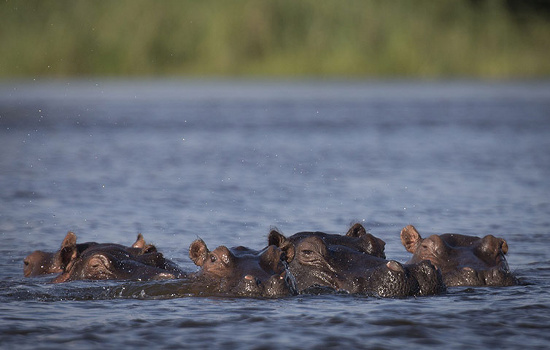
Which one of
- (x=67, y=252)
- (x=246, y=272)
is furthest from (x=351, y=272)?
(x=67, y=252)

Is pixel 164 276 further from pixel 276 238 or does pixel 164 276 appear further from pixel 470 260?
pixel 470 260

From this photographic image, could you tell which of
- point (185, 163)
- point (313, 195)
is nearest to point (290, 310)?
point (313, 195)

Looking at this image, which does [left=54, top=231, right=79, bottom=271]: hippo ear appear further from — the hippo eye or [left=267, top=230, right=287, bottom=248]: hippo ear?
the hippo eye

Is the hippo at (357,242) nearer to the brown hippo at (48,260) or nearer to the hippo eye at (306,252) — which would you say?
the hippo eye at (306,252)

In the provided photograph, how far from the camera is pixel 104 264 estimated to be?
9570 millimetres

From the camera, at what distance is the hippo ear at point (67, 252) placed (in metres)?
9.61

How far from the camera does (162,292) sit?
30.3 ft

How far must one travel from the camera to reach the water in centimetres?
817

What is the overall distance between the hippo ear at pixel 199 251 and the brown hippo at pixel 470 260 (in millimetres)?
2161

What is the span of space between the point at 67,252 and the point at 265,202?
736 centimetres

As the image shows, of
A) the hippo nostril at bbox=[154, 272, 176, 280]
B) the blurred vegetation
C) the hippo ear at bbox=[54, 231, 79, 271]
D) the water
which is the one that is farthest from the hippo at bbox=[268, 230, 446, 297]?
the blurred vegetation

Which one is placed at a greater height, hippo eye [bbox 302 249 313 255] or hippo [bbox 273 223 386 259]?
hippo [bbox 273 223 386 259]

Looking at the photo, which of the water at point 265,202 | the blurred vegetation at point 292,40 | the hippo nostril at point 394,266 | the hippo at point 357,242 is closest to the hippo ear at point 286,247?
the hippo at point 357,242

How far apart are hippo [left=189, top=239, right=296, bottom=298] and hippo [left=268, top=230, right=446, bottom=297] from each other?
207 mm
